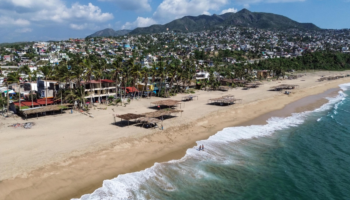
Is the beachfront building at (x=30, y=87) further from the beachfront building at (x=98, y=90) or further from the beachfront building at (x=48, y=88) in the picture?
the beachfront building at (x=98, y=90)

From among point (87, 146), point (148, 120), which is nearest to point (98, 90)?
point (148, 120)

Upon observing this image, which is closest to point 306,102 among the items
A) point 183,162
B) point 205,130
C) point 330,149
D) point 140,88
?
point 330,149

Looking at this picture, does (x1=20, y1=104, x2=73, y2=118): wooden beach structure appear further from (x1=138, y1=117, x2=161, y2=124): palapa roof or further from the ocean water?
the ocean water

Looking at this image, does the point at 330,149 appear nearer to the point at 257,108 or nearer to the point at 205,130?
the point at 205,130

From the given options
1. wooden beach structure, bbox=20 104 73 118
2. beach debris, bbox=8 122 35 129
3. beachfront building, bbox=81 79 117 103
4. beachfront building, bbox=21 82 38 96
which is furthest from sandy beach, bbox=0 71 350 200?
beachfront building, bbox=21 82 38 96

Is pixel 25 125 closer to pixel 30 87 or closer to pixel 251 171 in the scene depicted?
pixel 30 87

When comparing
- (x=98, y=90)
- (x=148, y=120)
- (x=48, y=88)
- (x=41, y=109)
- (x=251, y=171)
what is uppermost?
(x=48, y=88)
